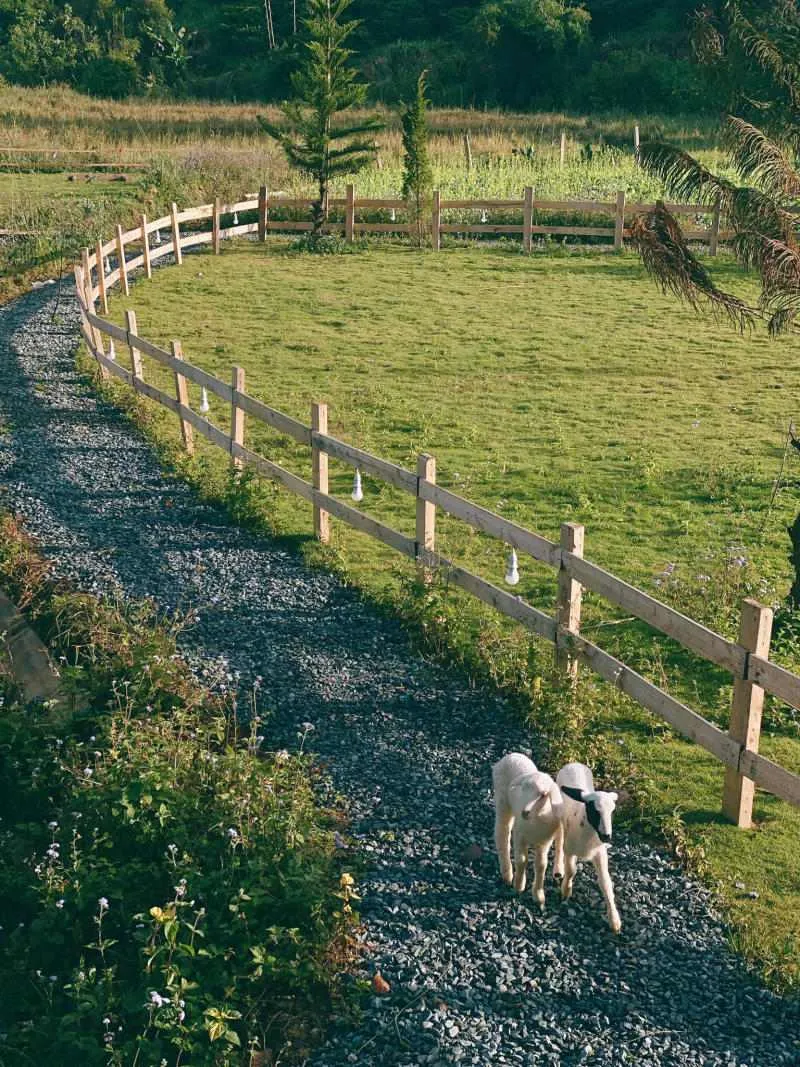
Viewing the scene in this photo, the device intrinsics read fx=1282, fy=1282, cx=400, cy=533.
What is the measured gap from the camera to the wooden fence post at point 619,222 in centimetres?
2744

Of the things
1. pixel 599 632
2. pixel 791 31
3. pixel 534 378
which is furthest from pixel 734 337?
pixel 599 632

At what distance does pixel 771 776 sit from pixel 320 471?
18.9 feet

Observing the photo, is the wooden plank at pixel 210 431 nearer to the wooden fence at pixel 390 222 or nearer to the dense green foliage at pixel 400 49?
the wooden fence at pixel 390 222

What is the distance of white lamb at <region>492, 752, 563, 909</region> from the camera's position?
6504 millimetres

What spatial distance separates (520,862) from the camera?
667cm

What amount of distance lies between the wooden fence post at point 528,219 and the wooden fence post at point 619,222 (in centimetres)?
186

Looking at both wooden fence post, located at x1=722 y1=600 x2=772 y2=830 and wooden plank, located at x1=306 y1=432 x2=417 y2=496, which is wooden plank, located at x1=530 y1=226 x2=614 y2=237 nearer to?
wooden plank, located at x1=306 y1=432 x2=417 y2=496

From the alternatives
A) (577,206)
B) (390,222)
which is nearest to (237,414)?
(577,206)

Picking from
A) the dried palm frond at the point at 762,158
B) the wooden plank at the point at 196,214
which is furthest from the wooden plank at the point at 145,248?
the dried palm frond at the point at 762,158

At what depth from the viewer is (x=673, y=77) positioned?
51.9 meters

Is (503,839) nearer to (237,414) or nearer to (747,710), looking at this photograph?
(747,710)

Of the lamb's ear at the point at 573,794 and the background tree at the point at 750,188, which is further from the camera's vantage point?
the background tree at the point at 750,188

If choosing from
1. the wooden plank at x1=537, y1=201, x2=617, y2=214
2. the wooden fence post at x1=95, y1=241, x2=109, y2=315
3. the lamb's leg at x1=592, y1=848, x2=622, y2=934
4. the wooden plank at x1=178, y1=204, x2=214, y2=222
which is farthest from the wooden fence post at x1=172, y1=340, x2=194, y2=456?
the wooden plank at x1=537, y1=201, x2=617, y2=214

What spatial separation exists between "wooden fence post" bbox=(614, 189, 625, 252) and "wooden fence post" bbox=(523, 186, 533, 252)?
6.11 feet
